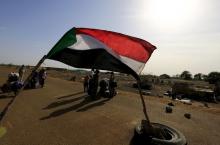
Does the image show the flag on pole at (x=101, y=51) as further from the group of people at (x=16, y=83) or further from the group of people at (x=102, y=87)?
the group of people at (x=102, y=87)

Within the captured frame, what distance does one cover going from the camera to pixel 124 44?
19.8 feet

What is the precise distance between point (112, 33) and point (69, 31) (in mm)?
1264

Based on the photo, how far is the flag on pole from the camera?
17.7ft

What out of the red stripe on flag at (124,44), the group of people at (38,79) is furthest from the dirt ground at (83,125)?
the group of people at (38,79)

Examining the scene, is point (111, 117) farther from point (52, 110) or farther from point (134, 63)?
point (134, 63)

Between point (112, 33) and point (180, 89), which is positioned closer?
point (112, 33)

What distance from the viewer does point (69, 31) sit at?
18.0 feet

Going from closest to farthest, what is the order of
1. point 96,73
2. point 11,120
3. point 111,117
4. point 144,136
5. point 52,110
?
point 144,136 < point 11,120 < point 111,117 < point 52,110 < point 96,73

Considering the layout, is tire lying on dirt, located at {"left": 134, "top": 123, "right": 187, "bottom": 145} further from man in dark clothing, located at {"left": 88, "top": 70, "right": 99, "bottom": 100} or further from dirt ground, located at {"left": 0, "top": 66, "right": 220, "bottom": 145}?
man in dark clothing, located at {"left": 88, "top": 70, "right": 99, "bottom": 100}

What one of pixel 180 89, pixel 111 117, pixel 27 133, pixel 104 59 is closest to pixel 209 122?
pixel 111 117

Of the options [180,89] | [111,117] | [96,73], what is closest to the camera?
[111,117]

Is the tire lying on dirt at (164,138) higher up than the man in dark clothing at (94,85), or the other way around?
the man in dark clothing at (94,85)

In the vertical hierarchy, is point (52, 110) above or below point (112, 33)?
below

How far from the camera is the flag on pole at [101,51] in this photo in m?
5.40
